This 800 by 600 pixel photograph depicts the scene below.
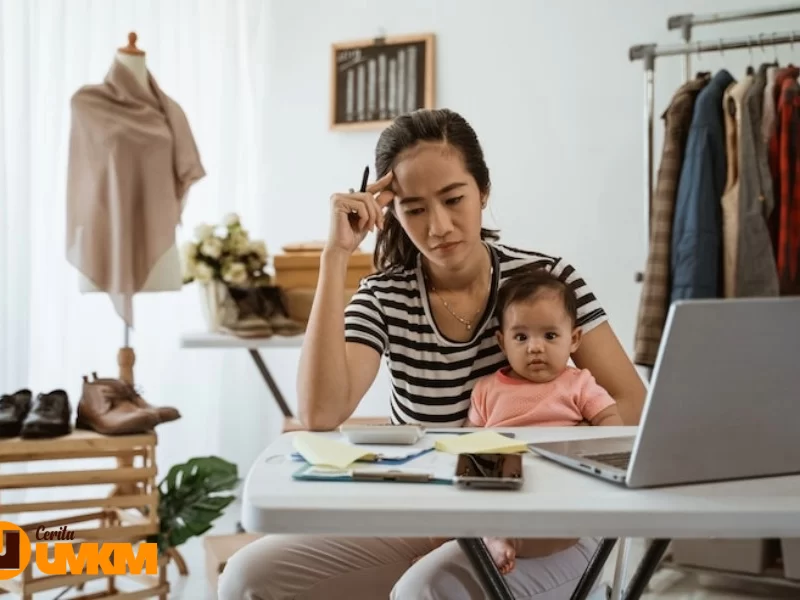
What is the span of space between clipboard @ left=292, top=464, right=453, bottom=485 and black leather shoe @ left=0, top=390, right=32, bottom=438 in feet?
5.09

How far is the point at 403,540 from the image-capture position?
1.29m

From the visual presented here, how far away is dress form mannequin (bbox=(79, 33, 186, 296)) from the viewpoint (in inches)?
109

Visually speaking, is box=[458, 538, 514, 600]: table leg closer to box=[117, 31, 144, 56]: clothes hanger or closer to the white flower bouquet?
the white flower bouquet

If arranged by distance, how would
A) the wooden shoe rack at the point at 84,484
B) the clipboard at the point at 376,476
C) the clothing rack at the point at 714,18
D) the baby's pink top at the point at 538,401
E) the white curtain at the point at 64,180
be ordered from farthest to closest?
1. the white curtain at the point at 64,180
2. the clothing rack at the point at 714,18
3. the wooden shoe rack at the point at 84,484
4. the baby's pink top at the point at 538,401
5. the clipboard at the point at 376,476

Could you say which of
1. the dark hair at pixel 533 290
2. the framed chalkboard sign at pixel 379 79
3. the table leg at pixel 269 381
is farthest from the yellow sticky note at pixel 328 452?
the framed chalkboard sign at pixel 379 79

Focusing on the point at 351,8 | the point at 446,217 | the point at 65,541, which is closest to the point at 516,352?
the point at 446,217

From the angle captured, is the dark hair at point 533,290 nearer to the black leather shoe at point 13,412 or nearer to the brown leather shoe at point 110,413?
the brown leather shoe at point 110,413

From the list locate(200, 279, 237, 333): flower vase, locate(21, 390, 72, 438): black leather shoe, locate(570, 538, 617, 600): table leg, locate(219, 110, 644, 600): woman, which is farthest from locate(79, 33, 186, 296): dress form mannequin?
locate(570, 538, 617, 600): table leg

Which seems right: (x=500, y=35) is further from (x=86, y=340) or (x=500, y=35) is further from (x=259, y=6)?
(x=86, y=340)

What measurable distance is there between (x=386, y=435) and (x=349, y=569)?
0.87ft

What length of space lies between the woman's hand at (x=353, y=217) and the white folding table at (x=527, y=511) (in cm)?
64

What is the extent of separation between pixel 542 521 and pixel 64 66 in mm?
2837

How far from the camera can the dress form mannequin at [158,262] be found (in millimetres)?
2762

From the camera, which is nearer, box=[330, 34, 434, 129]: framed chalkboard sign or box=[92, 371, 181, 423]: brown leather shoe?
box=[92, 371, 181, 423]: brown leather shoe
